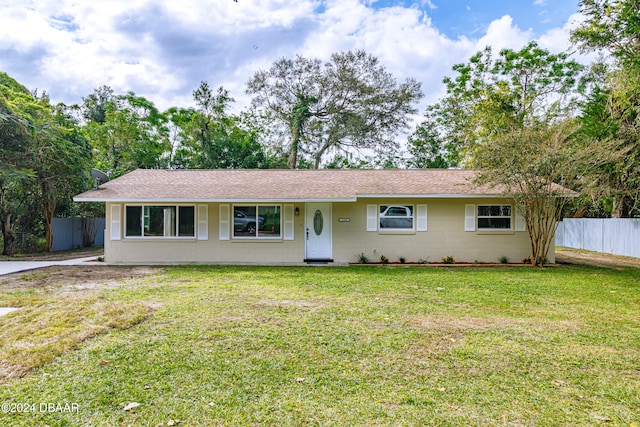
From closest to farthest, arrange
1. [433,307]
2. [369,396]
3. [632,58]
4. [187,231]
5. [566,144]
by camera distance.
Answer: [369,396]
[433,307]
[632,58]
[566,144]
[187,231]

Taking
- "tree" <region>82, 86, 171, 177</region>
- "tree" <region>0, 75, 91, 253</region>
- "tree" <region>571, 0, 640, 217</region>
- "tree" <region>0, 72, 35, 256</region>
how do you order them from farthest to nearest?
"tree" <region>82, 86, 171, 177</region>, "tree" <region>0, 75, 91, 253</region>, "tree" <region>0, 72, 35, 256</region>, "tree" <region>571, 0, 640, 217</region>

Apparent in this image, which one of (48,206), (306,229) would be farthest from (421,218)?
(48,206)

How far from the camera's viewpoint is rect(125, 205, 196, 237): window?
12.5m

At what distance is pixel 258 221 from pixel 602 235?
15432 millimetres

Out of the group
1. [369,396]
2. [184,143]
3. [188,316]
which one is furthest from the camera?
[184,143]

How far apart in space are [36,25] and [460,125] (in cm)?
2250

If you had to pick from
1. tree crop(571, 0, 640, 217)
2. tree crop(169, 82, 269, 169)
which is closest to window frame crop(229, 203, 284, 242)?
tree crop(571, 0, 640, 217)

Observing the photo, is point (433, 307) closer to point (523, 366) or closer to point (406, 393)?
point (523, 366)

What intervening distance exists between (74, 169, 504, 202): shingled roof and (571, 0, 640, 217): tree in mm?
4342

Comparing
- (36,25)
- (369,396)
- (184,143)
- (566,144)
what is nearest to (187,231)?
(36,25)

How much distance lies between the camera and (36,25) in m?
9.79

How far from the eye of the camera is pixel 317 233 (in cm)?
1276

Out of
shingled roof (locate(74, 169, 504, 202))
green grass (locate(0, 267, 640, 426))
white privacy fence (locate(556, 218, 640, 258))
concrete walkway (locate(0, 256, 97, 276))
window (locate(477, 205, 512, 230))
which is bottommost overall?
green grass (locate(0, 267, 640, 426))

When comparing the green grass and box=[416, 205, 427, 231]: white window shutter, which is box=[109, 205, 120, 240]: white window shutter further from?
box=[416, 205, 427, 231]: white window shutter
